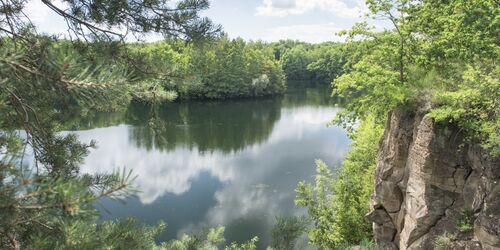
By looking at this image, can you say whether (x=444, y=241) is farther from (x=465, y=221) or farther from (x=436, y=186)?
(x=436, y=186)

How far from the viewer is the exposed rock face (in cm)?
682

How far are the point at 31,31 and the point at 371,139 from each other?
11805 mm

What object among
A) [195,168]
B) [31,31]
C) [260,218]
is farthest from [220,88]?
[31,31]

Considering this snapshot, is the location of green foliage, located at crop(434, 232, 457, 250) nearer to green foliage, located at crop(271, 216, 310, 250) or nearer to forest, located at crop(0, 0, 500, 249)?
forest, located at crop(0, 0, 500, 249)

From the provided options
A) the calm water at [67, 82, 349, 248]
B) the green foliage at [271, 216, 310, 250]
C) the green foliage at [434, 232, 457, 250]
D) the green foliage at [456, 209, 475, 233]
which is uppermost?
the green foliage at [271, 216, 310, 250]

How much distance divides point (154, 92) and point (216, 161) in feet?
69.0

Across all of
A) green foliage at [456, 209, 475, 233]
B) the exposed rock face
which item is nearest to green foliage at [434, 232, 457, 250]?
the exposed rock face

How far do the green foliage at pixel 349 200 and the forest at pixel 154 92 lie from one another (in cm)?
4

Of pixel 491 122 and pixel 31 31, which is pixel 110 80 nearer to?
pixel 31 31

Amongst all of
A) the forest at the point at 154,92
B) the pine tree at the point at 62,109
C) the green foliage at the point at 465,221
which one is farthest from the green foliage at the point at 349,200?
the pine tree at the point at 62,109

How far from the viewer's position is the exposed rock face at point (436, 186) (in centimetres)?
682

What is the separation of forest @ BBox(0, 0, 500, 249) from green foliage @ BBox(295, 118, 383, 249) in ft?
0.12

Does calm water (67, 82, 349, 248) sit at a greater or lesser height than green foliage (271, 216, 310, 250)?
lesser

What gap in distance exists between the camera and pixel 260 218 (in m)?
Answer: 16.8
